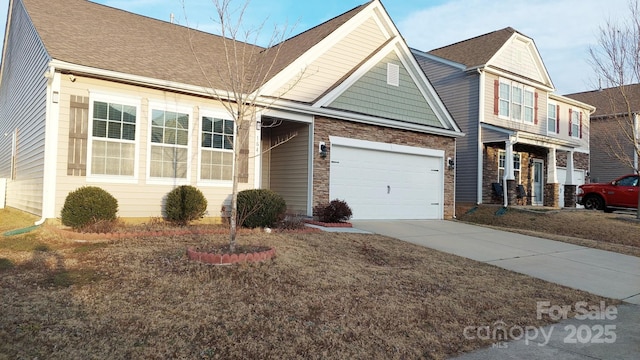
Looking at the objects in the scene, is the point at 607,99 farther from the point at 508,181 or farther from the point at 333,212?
the point at 333,212

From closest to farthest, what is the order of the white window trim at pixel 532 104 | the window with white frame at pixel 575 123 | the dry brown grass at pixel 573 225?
the dry brown grass at pixel 573 225
the white window trim at pixel 532 104
the window with white frame at pixel 575 123

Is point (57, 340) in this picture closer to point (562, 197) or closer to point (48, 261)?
point (48, 261)

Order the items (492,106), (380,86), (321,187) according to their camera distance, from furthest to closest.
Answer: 1. (492,106)
2. (380,86)
3. (321,187)

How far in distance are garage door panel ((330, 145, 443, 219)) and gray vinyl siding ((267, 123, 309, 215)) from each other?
2.73ft

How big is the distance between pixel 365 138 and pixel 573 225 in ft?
25.0

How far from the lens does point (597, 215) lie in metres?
16.0

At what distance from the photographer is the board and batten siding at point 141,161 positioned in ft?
29.2

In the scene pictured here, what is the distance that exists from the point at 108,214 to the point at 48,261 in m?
2.50

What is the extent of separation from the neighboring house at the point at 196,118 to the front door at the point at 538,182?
8116mm

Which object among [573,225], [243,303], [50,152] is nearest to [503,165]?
[573,225]

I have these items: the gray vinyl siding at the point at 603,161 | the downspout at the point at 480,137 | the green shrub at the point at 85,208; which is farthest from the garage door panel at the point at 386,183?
the gray vinyl siding at the point at 603,161

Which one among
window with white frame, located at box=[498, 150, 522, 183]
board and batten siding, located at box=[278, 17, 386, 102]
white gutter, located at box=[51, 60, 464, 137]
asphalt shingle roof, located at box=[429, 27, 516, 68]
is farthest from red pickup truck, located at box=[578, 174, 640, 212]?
board and batten siding, located at box=[278, 17, 386, 102]

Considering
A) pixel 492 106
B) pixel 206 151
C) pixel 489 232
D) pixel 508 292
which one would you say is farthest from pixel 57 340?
pixel 492 106
